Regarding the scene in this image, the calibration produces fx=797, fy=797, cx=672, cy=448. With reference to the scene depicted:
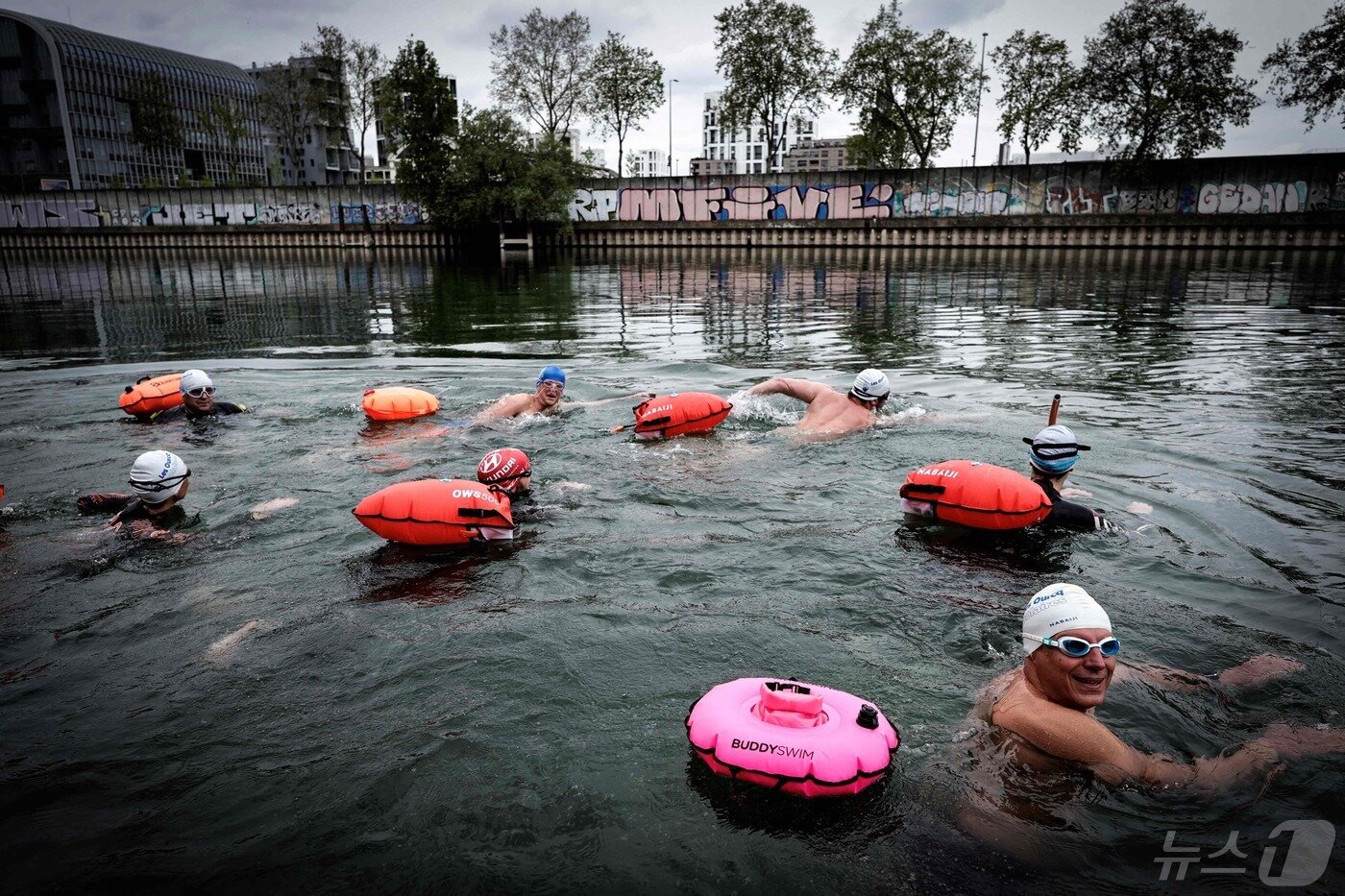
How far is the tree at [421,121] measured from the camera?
54.5 metres

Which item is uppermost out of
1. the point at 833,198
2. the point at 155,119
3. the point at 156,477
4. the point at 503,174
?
the point at 155,119

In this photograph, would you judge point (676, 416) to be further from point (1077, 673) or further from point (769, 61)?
point (769, 61)

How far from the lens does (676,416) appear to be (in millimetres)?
Result: 10375

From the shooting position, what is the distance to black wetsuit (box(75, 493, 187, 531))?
7.79m

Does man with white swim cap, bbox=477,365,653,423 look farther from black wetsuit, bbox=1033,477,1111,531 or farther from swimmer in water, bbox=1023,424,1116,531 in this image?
black wetsuit, bbox=1033,477,1111,531

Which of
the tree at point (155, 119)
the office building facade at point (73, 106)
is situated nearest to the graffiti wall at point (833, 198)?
the tree at point (155, 119)

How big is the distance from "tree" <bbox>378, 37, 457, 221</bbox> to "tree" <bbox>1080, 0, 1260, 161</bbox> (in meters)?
42.0

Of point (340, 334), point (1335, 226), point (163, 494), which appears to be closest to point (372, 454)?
point (163, 494)

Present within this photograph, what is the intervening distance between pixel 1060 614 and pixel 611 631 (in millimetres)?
3041

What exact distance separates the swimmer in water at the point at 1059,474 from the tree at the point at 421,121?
5539cm

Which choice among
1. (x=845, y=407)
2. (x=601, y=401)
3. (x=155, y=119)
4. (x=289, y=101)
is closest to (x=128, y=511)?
(x=601, y=401)

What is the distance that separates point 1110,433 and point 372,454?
9.80m

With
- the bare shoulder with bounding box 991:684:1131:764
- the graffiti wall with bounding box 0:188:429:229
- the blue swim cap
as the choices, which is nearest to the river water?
the bare shoulder with bounding box 991:684:1131:764

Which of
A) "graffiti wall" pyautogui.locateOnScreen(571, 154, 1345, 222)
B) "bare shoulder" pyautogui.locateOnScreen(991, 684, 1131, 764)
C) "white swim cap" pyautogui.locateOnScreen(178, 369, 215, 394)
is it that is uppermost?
"graffiti wall" pyautogui.locateOnScreen(571, 154, 1345, 222)
